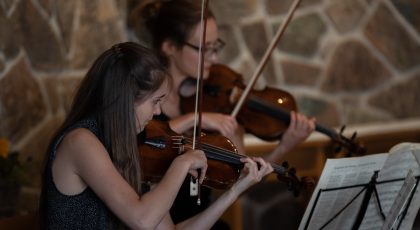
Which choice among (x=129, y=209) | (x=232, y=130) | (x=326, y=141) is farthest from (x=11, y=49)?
(x=326, y=141)

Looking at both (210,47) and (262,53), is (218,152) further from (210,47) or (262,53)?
(262,53)

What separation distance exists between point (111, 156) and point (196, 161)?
21cm

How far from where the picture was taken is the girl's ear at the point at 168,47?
2.75 metres

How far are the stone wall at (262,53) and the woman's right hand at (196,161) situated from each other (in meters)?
0.88

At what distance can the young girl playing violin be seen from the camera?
1.88m

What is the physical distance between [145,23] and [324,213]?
1081 mm

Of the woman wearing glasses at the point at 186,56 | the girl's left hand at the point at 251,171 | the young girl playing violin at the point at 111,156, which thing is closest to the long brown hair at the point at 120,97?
the young girl playing violin at the point at 111,156

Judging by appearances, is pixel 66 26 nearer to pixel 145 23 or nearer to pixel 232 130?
pixel 145 23

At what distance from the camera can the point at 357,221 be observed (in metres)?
2.23

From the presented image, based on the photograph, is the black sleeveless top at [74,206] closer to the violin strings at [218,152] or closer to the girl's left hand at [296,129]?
the violin strings at [218,152]

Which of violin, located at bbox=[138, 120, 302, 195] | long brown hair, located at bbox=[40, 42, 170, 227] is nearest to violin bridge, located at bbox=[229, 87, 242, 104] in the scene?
violin, located at bbox=[138, 120, 302, 195]

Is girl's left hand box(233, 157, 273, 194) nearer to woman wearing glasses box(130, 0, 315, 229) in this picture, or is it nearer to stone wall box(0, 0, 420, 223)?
woman wearing glasses box(130, 0, 315, 229)

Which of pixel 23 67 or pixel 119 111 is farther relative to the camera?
pixel 23 67

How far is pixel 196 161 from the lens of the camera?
198 cm
